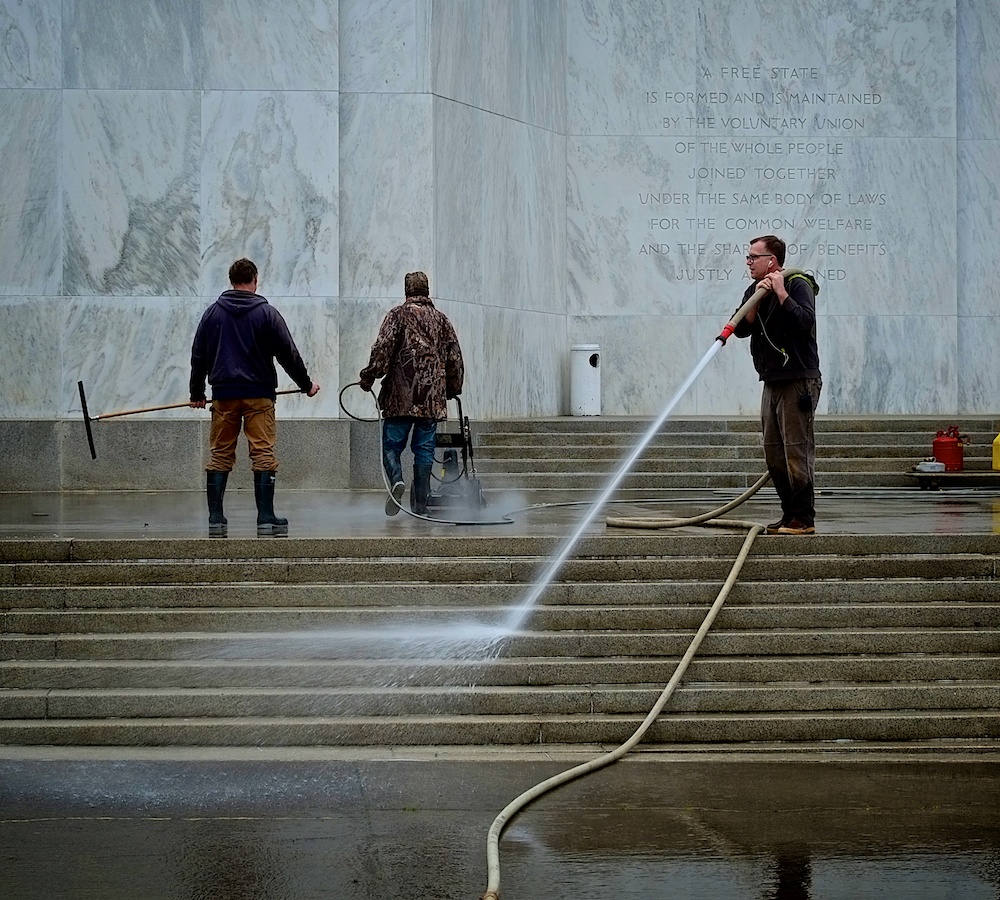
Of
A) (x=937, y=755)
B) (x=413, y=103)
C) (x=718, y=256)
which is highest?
(x=413, y=103)

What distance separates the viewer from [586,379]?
20062 mm

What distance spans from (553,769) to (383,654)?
1.64 m

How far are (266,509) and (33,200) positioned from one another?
7.54 metres

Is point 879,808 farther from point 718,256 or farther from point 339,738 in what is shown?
point 718,256

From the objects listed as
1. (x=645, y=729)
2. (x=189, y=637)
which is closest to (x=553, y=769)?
(x=645, y=729)

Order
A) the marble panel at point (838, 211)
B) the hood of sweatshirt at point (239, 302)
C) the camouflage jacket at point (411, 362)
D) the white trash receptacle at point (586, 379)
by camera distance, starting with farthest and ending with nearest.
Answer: the marble panel at point (838, 211)
the white trash receptacle at point (586, 379)
the camouflage jacket at point (411, 362)
the hood of sweatshirt at point (239, 302)

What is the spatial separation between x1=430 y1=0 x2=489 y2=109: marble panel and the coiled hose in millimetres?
8250

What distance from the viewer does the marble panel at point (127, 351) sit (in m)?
16.2

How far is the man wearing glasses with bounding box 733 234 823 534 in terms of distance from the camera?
9.34 metres

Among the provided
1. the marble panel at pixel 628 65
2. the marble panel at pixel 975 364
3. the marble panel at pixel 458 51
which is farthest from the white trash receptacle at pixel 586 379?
the marble panel at pixel 975 364

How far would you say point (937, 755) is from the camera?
294 inches

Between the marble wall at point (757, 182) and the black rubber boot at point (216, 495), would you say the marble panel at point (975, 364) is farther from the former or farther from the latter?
the black rubber boot at point (216, 495)

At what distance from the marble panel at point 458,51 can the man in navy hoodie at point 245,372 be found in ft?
23.3

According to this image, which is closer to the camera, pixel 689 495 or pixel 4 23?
pixel 689 495
